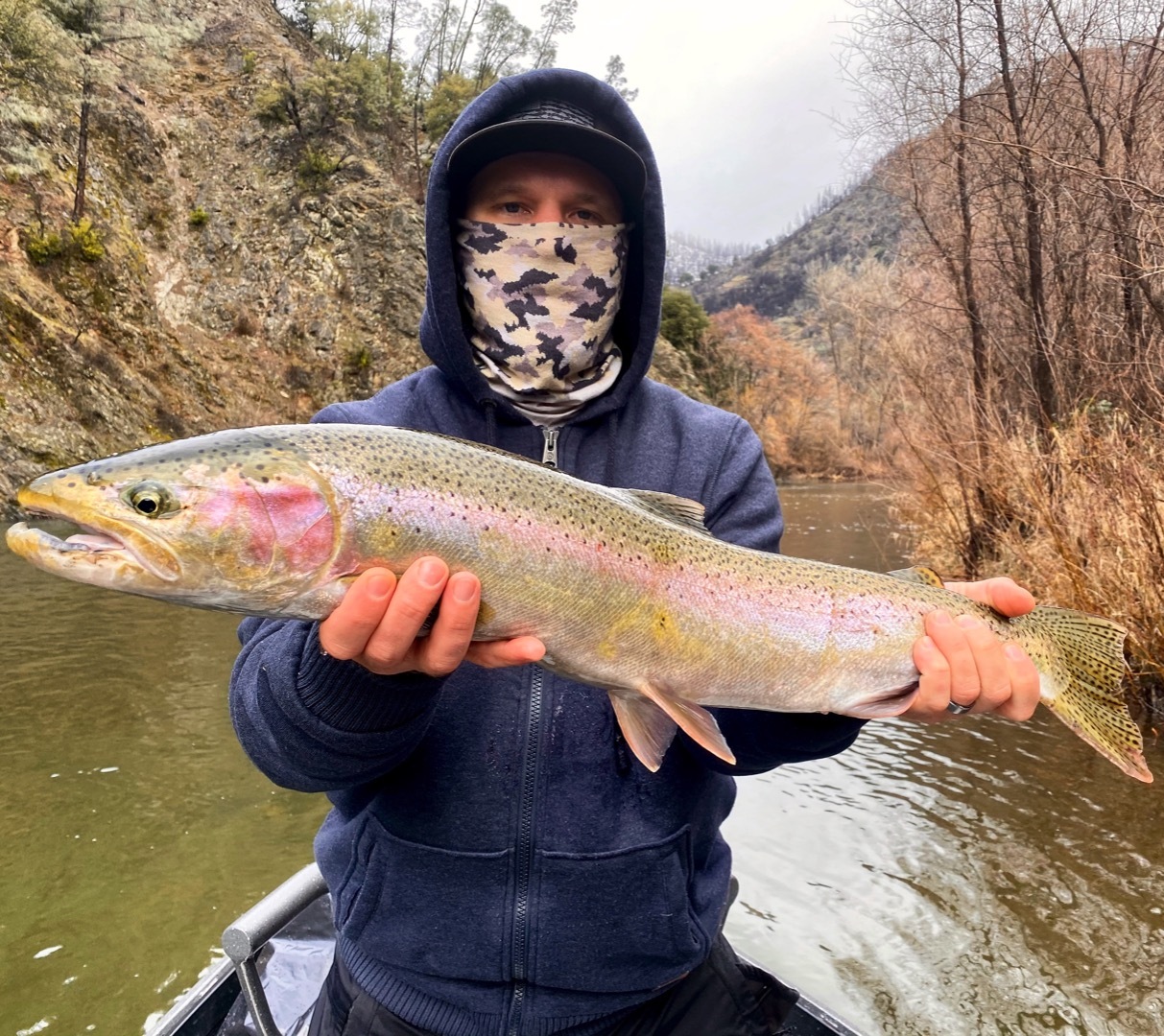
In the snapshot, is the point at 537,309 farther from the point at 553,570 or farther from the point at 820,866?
the point at 820,866

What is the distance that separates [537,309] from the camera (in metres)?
2.35

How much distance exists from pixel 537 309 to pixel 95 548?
1.33m

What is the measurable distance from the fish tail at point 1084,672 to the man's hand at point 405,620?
5.63 ft

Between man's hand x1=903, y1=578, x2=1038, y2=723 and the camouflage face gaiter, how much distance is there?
1.16 metres

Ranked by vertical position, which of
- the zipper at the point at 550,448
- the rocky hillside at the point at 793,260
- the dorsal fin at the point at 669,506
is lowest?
the dorsal fin at the point at 669,506

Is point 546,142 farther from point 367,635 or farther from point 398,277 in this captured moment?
point 398,277

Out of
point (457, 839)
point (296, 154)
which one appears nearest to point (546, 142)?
point (457, 839)

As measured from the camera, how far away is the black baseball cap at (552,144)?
222cm

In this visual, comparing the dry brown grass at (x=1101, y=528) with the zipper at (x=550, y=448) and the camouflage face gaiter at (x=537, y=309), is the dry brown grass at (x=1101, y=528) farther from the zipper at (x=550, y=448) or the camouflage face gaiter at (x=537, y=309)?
the zipper at (x=550, y=448)

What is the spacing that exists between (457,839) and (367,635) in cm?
60

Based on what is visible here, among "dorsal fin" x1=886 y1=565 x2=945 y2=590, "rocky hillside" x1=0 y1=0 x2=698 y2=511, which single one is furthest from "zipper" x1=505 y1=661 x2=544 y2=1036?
"rocky hillside" x1=0 y1=0 x2=698 y2=511


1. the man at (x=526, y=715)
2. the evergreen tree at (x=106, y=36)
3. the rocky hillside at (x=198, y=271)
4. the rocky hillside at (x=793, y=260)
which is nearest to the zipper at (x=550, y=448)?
the man at (x=526, y=715)

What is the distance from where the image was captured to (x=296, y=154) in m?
28.5

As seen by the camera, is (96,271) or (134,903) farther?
(96,271)
